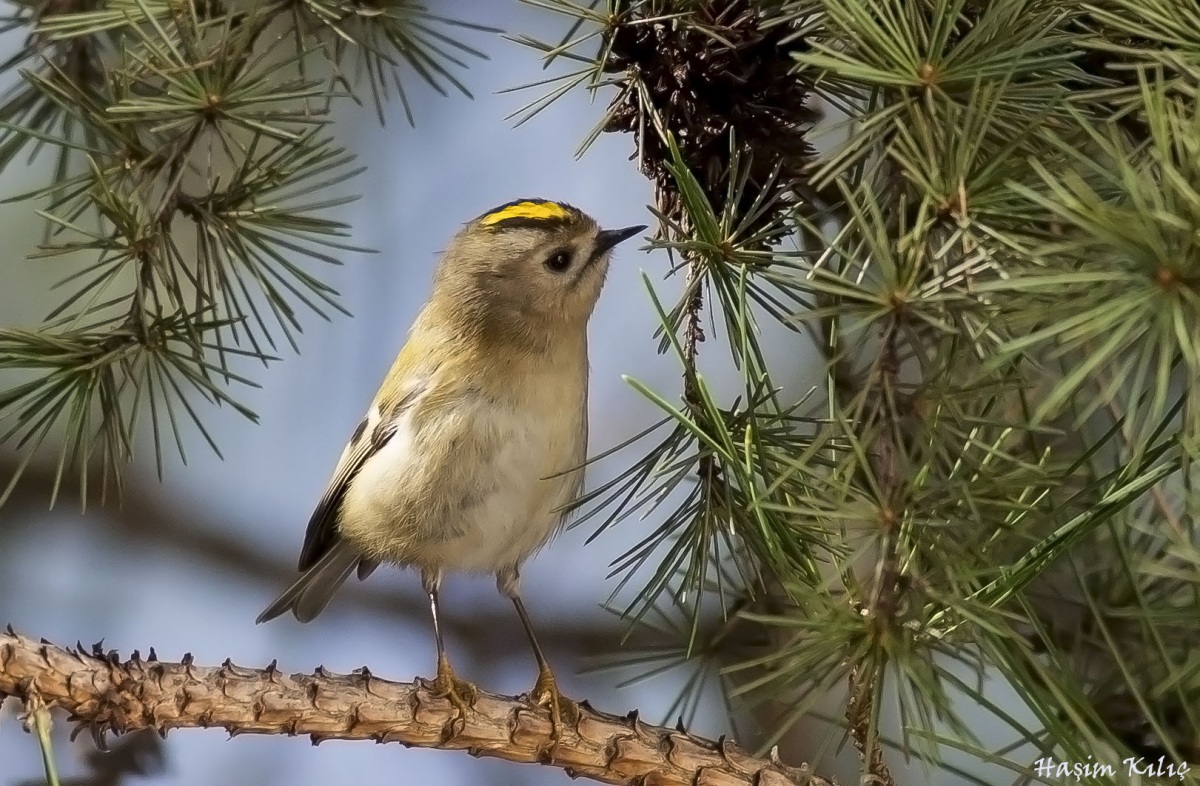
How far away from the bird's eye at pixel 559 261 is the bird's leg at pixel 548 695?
0.32 meters

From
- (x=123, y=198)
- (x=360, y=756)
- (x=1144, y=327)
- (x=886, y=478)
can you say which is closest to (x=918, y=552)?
(x=886, y=478)

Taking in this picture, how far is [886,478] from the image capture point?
1.89 ft

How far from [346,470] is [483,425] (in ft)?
0.76

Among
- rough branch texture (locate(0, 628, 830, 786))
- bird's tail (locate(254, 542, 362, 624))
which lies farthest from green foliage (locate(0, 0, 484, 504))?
bird's tail (locate(254, 542, 362, 624))

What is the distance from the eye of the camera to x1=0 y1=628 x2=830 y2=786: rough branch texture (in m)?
0.70

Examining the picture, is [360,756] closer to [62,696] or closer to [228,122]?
[62,696]

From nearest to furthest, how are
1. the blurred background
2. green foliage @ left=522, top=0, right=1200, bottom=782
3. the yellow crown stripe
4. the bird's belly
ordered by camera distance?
green foliage @ left=522, top=0, right=1200, bottom=782 < the bird's belly < the yellow crown stripe < the blurred background

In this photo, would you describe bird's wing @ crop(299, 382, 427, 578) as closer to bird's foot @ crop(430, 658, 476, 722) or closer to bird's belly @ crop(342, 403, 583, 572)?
bird's belly @ crop(342, 403, 583, 572)

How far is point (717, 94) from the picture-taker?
0.72m

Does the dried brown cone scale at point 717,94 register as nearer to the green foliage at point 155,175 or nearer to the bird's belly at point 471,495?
the green foliage at point 155,175

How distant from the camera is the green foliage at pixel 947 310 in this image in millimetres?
461

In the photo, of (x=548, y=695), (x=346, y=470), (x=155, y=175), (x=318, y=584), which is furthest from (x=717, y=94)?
(x=318, y=584)

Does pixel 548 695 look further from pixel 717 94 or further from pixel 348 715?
pixel 717 94

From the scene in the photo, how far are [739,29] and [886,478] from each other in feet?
0.98
